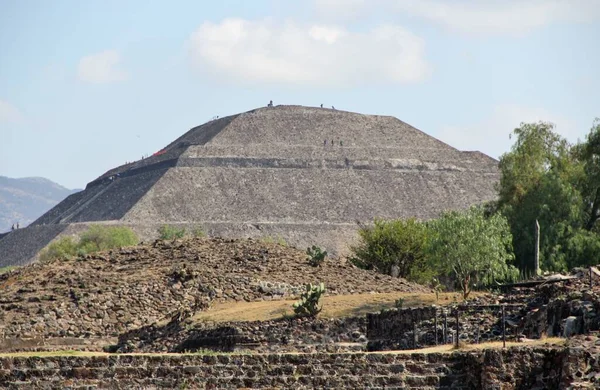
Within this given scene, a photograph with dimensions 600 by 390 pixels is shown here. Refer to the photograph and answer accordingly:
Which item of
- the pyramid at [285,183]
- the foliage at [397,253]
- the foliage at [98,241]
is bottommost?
the foliage at [397,253]

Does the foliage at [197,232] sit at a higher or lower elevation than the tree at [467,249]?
higher

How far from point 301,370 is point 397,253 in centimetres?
4613

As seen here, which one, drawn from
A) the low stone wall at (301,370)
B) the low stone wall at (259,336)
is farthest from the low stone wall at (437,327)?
the low stone wall at (301,370)

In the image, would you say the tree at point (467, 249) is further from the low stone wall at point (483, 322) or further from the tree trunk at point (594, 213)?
the low stone wall at point (483, 322)

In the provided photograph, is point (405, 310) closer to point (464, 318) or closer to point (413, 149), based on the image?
point (464, 318)

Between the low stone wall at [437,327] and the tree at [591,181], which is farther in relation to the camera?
the tree at [591,181]

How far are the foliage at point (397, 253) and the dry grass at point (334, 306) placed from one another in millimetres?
15450

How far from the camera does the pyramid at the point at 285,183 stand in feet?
494

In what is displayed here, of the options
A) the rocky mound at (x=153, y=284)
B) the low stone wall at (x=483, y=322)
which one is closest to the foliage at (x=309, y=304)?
the low stone wall at (x=483, y=322)

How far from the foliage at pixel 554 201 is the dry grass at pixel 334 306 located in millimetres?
18093

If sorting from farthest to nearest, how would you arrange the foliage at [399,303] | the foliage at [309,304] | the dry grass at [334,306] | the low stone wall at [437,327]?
1. the dry grass at [334,306]
2. the foliage at [309,304]
3. the foliage at [399,303]
4. the low stone wall at [437,327]

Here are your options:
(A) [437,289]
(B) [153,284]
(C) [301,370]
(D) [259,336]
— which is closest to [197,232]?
(B) [153,284]

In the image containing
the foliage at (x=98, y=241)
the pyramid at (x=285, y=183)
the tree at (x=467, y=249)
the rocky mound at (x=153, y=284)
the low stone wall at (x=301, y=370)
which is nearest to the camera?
the low stone wall at (x=301, y=370)

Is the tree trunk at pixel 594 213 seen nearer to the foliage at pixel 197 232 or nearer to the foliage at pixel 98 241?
the foliage at pixel 197 232
